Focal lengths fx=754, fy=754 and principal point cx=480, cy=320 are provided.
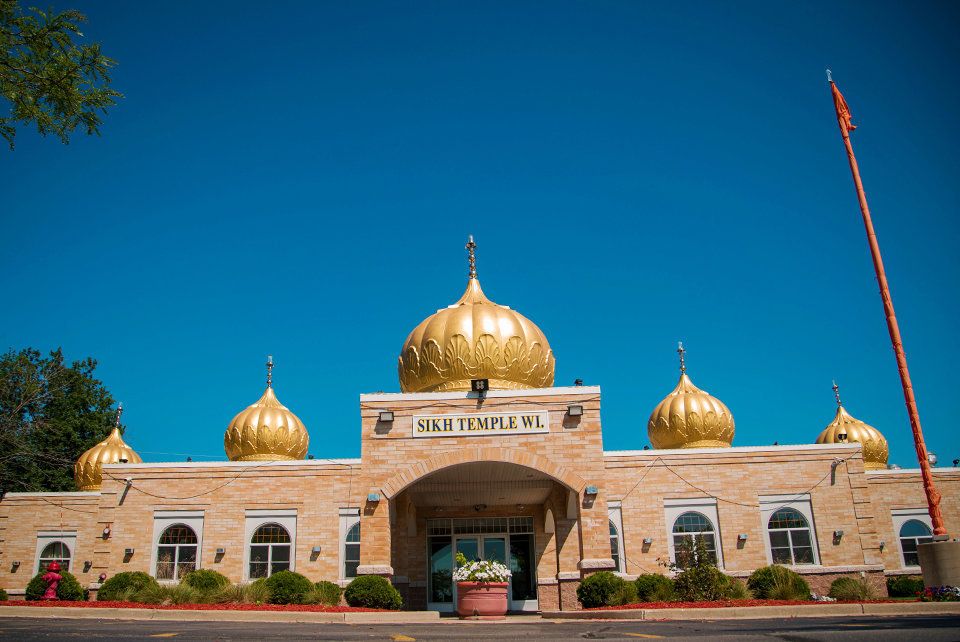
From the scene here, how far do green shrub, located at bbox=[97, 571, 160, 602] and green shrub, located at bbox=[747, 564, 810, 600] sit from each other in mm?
16449

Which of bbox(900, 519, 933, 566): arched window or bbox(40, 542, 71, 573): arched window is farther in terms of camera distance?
bbox(900, 519, 933, 566): arched window

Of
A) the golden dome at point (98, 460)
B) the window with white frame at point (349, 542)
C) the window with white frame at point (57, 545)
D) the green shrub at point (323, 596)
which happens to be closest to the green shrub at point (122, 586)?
the green shrub at point (323, 596)

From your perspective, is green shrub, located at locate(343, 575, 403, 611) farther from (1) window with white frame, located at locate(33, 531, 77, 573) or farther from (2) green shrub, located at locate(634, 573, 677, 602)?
(1) window with white frame, located at locate(33, 531, 77, 573)

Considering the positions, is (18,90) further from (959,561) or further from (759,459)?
(759,459)

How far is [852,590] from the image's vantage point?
2042 cm

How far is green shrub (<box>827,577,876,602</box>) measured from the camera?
20.2 meters

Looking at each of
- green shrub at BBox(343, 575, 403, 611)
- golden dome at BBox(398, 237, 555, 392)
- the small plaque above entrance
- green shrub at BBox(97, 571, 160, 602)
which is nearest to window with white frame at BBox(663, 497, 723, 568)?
golden dome at BBox(398, 237, 555, 392)

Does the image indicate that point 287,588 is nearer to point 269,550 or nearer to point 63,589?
point 269,550

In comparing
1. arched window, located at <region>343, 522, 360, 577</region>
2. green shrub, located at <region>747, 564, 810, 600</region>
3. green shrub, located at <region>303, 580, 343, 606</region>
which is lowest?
green shrub, located at <region>747, 564, 810, 600</region>

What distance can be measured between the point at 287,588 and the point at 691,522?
12587 mm

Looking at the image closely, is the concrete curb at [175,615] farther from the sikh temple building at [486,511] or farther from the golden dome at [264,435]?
the golden dome at [264,435]

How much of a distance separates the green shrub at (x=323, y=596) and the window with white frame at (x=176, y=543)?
240 inches

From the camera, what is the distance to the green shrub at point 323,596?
62.6 feet

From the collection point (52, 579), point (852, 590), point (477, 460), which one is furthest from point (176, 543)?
point (852, 590)
